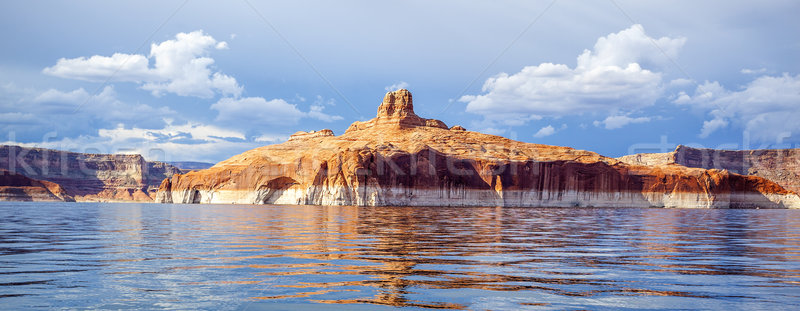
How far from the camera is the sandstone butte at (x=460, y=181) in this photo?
109 m

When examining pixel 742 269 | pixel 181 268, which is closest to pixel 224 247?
pixel 181 268

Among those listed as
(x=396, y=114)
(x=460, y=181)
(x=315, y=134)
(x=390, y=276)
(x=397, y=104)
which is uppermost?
(x=397, y=104)

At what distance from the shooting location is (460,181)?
115 metres

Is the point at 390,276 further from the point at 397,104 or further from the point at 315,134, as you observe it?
the point at 315,134

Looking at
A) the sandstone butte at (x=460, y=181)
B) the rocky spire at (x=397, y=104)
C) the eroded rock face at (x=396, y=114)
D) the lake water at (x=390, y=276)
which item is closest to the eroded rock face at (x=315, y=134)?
the eroded rock face at (x=396, y=114)

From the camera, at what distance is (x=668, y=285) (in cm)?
1117

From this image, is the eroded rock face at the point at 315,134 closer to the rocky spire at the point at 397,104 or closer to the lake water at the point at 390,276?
the rocky spire at the point at 397,104

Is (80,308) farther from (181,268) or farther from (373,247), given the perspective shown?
(373,247)

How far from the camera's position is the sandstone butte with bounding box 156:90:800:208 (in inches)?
4284

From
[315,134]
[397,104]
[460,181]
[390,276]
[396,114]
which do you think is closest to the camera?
[390,276]

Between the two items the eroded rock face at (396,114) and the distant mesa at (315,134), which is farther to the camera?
the distant mesa at (315,134)

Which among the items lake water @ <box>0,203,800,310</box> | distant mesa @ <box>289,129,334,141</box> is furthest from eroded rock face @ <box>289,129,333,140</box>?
lake water @ <box>0,203,800,310</box>

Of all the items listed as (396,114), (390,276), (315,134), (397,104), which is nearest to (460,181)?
(396,114)

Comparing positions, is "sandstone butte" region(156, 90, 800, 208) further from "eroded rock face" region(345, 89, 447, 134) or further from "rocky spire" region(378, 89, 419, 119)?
"rocky spire" region(378, 89, 419, 119)
